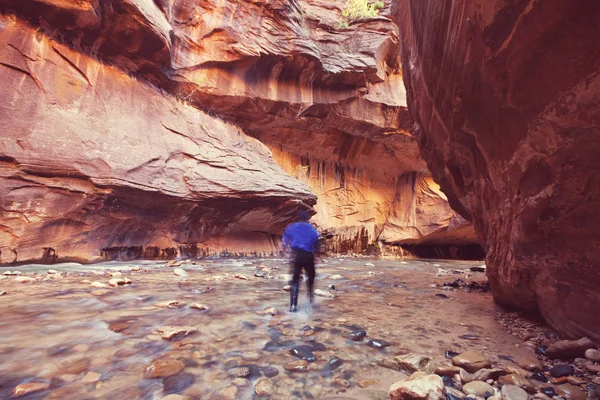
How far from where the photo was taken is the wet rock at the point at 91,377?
189 centimetres

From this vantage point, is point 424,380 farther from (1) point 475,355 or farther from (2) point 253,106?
(2) point 253,106

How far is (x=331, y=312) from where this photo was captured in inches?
152

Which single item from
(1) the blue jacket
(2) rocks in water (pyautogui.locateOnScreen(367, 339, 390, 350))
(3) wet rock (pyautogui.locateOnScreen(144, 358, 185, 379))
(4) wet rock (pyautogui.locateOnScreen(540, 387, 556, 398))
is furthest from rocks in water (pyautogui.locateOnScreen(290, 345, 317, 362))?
(1) the blue jacket

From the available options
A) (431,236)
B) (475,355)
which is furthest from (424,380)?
(431,236)

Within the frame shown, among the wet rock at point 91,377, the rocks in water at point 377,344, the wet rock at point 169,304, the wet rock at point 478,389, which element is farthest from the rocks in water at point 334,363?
the wet rock at point 169,304

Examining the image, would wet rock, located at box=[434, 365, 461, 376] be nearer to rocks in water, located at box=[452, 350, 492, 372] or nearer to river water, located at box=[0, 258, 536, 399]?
rocks in water, located at box=[452, 350, 492, 372]

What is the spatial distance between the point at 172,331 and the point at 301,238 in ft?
6.85

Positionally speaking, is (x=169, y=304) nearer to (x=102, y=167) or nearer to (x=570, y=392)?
(x=570, y=392)

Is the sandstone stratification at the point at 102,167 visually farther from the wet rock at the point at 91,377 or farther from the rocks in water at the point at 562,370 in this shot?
the rocks in water at the point at 562,370

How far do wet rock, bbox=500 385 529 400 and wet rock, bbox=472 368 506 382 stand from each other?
6.0 inches

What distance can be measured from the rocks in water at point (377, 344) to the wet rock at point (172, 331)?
169 centimetres

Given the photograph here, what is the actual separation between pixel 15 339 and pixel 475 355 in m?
3.76

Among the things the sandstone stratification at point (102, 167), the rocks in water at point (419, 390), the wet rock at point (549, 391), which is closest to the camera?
the rocks in water at point (419, 390)

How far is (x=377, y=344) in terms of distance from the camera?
106 inches
